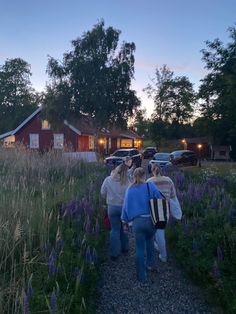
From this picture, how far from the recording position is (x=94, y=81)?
124 feet

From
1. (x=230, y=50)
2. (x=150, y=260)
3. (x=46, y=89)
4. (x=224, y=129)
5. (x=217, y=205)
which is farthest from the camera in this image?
(x=224, y=129)

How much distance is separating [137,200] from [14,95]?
7225 cm

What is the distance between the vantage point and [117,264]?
5965 millimetres

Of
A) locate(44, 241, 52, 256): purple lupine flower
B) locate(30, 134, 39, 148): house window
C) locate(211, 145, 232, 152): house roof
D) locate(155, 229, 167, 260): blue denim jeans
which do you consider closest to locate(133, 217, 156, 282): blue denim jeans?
locate(155, 229, 167, 260): blue denim jeans

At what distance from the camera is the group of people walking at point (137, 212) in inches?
206

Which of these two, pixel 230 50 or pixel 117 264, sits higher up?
pixel 230 50

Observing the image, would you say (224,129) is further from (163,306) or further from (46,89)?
(163,306)

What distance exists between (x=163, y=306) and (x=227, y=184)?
7.51 meters

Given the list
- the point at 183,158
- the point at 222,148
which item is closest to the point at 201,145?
the point at 222,148

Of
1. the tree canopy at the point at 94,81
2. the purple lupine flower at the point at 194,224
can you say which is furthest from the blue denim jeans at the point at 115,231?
the tree canopy at the point at 94,81

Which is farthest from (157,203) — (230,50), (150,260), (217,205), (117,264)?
(230,50)

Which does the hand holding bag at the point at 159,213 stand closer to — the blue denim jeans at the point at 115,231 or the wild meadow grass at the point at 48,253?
the wild meadow grass at the point at 48,253

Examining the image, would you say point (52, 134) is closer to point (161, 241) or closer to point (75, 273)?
point (161, 241)

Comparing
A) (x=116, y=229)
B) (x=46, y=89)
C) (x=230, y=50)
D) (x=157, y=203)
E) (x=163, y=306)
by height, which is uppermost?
(x=230, y=50)
